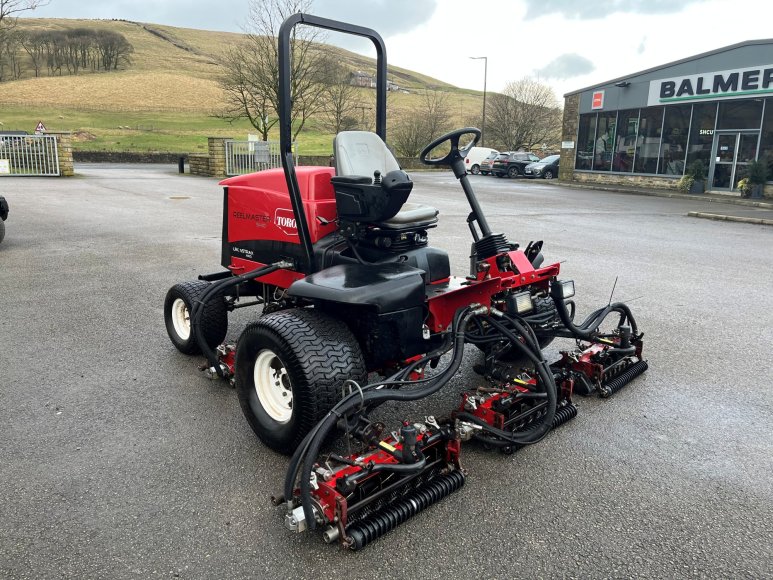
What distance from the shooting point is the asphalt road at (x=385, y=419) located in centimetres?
248

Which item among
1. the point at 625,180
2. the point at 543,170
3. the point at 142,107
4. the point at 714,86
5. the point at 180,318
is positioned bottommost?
the point at 180,318

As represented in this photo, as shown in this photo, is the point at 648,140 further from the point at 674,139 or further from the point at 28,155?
the point at 28,155

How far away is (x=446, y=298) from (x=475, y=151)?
35620 millimetres

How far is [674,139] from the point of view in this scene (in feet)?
77.0

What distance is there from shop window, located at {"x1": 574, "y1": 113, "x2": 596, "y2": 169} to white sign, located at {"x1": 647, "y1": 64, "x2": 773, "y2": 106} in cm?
318

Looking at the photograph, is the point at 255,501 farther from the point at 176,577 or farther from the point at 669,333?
the point at 669,333

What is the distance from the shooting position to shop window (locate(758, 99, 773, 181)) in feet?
66.4

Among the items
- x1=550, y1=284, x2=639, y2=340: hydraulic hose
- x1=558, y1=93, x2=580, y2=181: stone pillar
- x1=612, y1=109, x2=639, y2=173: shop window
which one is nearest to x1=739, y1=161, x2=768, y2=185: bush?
x1=612, y1=109, x2=639, y2=173: shop window

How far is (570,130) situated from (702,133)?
20.5 feet

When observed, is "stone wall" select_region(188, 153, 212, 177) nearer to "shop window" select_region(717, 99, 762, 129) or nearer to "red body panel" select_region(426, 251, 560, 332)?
"shop window" select_region(717, 99, 762, 129)

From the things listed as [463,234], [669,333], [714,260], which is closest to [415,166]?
[463,234]

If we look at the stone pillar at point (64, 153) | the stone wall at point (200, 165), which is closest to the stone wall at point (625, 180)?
the stone wall at point (200, 165)

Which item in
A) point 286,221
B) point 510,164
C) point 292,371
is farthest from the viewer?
point 510,164

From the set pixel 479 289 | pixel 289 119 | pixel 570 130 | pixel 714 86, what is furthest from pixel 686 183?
pixel 289 119
